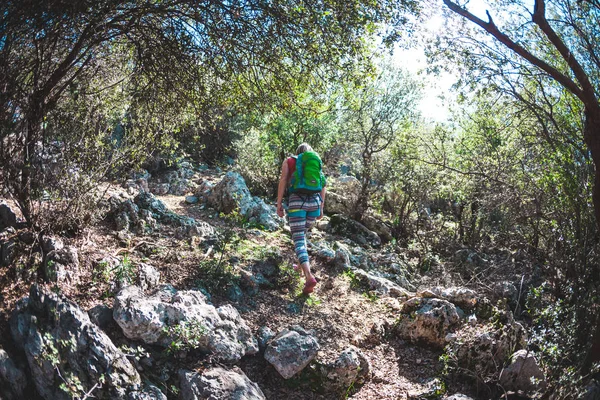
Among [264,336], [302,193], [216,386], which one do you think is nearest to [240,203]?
[302,193]

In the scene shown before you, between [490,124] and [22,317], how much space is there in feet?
33.4

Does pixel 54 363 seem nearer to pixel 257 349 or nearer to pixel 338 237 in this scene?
pixel 257 349

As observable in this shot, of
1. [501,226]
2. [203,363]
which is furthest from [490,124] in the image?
[203,363]

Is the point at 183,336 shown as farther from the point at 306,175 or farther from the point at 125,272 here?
the point at 306,175

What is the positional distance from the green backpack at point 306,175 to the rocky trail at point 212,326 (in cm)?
118

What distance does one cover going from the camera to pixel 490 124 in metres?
10.4

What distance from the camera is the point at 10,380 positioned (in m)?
3.09

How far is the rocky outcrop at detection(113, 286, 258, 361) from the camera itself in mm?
3701

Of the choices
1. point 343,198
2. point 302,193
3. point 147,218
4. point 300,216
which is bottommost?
point 147,218

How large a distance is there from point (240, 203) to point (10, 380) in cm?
627

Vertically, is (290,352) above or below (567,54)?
below

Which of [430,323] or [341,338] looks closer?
[341,338]

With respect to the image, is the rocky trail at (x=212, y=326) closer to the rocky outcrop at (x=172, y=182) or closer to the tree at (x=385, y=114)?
the rocky outcrop at (x=172, y=182)

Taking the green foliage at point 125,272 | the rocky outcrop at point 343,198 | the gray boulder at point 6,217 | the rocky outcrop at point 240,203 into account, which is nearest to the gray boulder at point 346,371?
the green foliage at point 125,272
